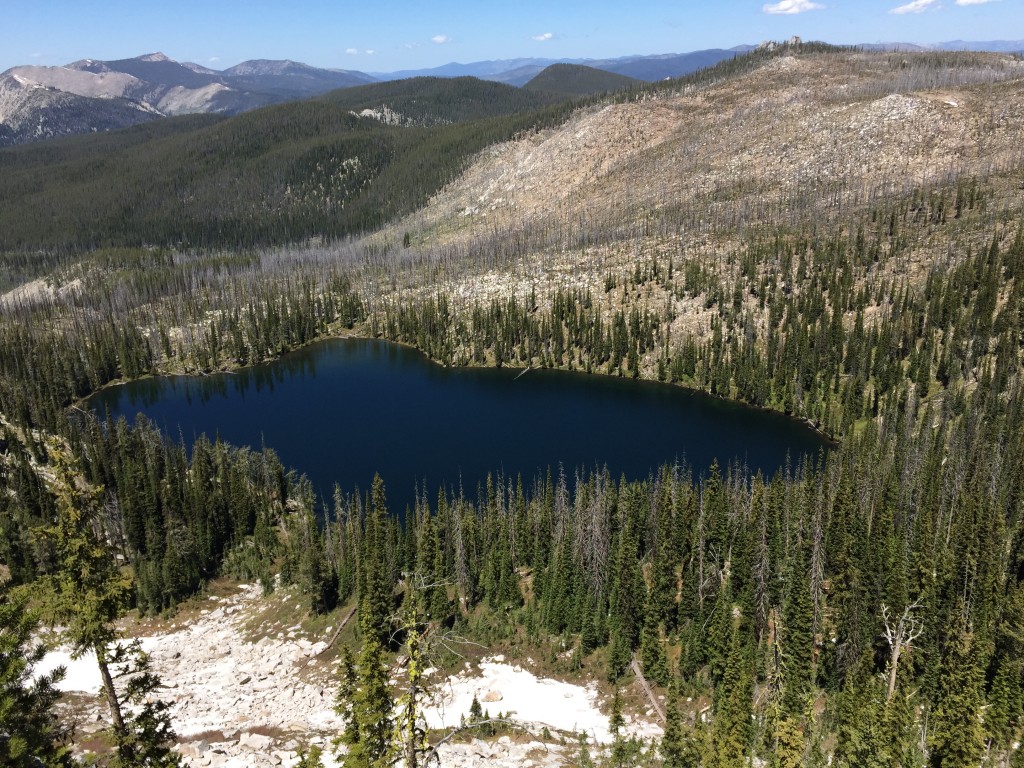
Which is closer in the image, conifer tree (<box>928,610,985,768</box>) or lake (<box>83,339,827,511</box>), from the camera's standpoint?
conifer tree (<box>928,610,985,768</box>)

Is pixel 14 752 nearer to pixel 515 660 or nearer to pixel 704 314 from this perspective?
pixel 515 660

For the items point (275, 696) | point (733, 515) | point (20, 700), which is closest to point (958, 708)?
point (733, 515)

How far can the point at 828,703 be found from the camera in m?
55.0

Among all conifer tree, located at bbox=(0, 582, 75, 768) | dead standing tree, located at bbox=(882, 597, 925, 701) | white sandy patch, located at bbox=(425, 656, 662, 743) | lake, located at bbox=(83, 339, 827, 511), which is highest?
conifer tree, located at bbox=(0, 582, 75, 768)

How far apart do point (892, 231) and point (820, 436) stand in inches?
2659

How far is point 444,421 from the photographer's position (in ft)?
A: 440

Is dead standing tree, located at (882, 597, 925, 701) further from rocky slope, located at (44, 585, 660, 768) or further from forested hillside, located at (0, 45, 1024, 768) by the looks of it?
rocky slope, located at (44, 585, 660, 768)

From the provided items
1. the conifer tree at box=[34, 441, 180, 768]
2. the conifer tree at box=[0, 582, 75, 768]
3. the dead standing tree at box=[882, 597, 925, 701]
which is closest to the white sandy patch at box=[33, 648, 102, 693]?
the conifer tree at box=[34, 441, 180, 768]

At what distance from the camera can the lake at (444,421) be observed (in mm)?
111875

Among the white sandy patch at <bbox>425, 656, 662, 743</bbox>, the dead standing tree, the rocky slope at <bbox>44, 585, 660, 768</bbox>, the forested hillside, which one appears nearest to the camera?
the dead standing tree

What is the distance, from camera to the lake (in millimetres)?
111875

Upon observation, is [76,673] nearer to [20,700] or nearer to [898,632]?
[20,700]

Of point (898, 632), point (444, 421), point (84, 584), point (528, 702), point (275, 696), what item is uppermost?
point (84, 584)

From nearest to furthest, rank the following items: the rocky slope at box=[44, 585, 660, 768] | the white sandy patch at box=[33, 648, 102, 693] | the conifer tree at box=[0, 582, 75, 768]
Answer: the conifer tree at box=[0, 582, 75, 768], the rocky slope at box=[44, 585, 660, 768], the white sandy patch at box=[33, 648, 102, 693]
